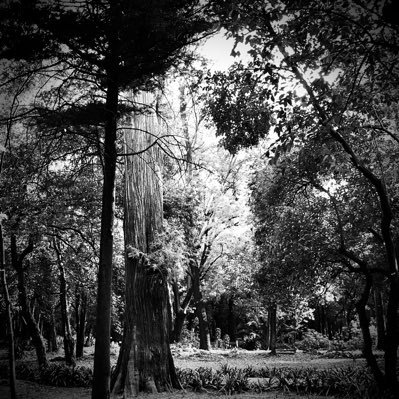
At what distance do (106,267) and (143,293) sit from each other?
10.4 ft

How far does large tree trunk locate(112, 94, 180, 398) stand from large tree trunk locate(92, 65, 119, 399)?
1.75 metres

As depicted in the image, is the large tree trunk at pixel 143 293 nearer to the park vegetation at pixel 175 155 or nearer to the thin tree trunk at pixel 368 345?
the park vegetation at pixel 175 155

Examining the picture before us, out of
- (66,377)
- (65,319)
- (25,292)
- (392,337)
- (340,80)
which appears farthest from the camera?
(65,319)

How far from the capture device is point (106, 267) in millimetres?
4574

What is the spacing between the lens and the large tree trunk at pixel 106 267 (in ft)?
13.9

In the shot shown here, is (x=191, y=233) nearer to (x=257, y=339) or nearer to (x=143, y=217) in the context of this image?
(x=143, y=217)

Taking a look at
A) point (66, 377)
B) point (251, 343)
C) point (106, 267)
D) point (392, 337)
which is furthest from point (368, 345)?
point (251, 343)

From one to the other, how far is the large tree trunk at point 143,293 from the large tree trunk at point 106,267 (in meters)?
1.75

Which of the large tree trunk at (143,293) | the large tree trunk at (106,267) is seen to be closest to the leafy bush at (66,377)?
the large tree trunk at (143,293)

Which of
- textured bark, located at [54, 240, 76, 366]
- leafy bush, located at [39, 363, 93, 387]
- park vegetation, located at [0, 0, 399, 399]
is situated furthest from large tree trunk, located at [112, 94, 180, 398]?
textured bark, located at [54, 240, 76, 366]

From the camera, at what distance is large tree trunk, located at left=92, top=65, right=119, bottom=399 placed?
4.24 metres

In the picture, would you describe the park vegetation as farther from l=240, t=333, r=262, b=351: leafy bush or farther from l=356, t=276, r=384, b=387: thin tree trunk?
l=240, t=333, r=262, b=351: leafy bush

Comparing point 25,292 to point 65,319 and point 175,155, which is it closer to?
point 65,319

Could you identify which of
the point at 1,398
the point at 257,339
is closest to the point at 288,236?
the point at 1,398
